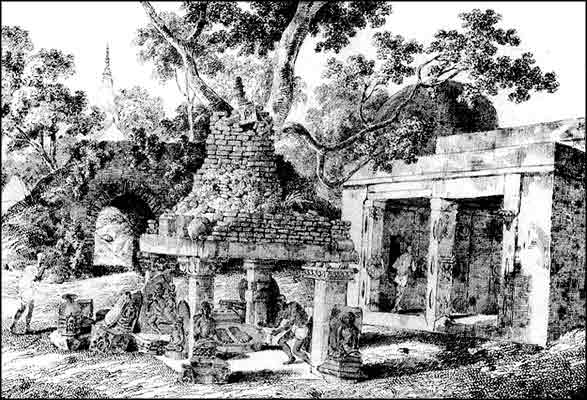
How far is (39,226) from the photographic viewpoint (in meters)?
13.1

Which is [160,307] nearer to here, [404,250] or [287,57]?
[287,57]

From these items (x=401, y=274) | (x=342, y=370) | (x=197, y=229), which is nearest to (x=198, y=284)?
(x=197, y=229)

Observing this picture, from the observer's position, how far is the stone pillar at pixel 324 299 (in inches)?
429

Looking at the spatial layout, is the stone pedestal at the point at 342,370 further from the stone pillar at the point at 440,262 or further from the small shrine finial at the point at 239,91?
the small shrine finial at the point at 239,91

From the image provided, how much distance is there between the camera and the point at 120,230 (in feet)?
45.5

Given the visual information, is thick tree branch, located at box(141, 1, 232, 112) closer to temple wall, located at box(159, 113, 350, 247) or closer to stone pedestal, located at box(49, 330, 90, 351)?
temple wall, located at box(159, 113, 350, 247)

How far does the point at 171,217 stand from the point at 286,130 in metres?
3.60

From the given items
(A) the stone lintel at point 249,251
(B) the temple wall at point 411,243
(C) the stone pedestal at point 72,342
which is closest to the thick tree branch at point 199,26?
(A) the stone lintel at point 249,251

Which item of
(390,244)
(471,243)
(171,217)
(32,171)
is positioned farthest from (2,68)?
(471,243)

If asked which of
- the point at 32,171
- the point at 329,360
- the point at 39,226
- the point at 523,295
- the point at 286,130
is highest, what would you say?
the point at 286,130

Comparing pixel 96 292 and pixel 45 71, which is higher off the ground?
pixel 45 71

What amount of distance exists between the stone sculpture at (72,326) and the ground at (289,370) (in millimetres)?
199

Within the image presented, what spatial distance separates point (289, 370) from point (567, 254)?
6.02m

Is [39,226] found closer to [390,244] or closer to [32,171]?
[32,171]
